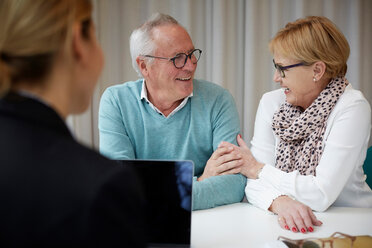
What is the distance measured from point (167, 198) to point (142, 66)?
1.04 meters

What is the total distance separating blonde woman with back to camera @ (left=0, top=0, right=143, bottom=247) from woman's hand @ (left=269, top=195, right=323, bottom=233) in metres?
0.81

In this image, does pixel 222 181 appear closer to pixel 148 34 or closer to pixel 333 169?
pixel 333 169

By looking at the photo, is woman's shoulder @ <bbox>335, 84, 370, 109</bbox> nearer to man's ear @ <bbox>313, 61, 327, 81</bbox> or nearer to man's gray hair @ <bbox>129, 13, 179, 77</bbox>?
man's ear @ <bbox>313, 61, 327, 81</bbox>

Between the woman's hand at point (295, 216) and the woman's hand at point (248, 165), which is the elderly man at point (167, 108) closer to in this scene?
the woman's hand at point (248, 165)

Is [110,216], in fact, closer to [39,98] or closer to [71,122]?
[39,98]

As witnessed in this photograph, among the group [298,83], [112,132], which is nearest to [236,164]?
[298,83]

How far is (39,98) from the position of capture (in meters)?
0.62

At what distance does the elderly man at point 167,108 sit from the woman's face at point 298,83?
294mm

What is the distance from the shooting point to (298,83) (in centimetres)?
179

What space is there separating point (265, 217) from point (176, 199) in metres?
0.44

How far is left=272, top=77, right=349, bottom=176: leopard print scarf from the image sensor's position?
5.59 feet

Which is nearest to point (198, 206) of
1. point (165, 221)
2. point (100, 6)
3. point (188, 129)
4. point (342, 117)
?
point (165, 221)

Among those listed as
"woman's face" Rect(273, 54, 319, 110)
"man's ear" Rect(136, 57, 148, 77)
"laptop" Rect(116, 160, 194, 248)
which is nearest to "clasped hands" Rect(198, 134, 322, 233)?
"woman's face" Rect(273, 54, 319, 110)

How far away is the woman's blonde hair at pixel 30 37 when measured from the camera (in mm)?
600
